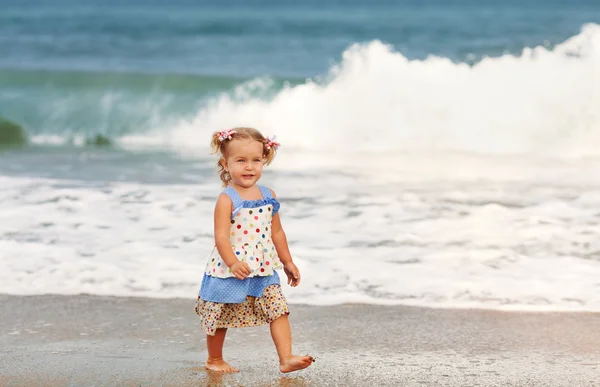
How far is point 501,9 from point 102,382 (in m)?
20.9

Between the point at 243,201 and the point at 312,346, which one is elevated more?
the point at 243,201

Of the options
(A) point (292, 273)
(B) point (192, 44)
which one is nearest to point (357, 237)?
(A) point (292, 273)

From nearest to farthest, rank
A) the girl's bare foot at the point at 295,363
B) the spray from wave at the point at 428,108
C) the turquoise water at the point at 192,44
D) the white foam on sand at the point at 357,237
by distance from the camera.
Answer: the girl's bare foot at the point at 295,363, the white foam on sand at the point at 357,237, the spray from wave at the point at 428,108, the turquoise water at the point at 192,44

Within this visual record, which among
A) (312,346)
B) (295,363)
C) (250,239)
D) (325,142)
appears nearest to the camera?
(295,363)

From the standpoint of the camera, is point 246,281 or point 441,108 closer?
point 246,281

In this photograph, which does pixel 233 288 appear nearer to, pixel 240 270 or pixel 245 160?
pixel 240 270

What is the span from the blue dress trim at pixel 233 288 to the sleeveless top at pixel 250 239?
1.0 inches

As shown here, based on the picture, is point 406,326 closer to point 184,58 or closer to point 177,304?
point 177,304

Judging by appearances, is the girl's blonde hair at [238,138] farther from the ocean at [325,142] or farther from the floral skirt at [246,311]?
the ocean at [325,142]

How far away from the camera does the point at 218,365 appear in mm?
3500

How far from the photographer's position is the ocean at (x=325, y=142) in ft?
17.8

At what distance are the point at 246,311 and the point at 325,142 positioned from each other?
31.7ft

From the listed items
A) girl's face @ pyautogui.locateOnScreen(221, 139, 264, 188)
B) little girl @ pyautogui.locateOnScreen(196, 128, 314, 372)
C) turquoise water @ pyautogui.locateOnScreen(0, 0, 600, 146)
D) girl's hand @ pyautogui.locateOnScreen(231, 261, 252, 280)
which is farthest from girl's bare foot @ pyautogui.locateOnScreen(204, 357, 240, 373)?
turquoise water @ pyautogui.locateOnScreen(0, 0, 600, 146)

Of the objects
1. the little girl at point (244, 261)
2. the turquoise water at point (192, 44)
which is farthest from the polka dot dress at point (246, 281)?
the turquoise water at point (192, 44)
